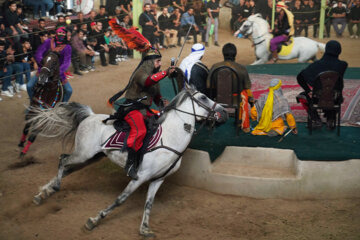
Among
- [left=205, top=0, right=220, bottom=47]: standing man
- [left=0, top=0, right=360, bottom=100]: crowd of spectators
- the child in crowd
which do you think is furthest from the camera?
[left=205, top=0, right=220, bottom=47]: standing man

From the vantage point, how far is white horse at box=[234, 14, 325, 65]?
49.0 ft

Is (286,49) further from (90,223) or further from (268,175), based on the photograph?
(90,223)

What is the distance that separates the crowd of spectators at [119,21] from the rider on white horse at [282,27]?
4.76 metres

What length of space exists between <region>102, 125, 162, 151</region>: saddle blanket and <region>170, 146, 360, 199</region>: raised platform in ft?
4.25

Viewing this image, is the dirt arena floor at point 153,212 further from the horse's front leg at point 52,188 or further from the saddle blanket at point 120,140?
the saddle blanket at point 120,140

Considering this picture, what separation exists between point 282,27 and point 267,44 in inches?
30.1

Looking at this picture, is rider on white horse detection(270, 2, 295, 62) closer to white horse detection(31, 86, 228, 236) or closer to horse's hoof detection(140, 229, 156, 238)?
white horse detection(31, 86, 228, 236)

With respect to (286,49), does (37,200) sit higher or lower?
lower

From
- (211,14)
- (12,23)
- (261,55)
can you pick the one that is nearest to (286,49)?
(261,55)

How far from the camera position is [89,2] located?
57.6 feet

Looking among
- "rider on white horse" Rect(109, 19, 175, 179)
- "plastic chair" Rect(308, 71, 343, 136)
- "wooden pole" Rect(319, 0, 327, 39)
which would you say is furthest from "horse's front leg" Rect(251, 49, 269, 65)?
"rider on white horse" Rect(109, 19, 175, 179)

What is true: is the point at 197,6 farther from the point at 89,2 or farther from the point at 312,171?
the point at 312,171

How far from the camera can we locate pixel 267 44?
15.2 metres

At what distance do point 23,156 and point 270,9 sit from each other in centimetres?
1504
